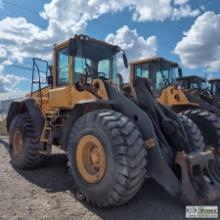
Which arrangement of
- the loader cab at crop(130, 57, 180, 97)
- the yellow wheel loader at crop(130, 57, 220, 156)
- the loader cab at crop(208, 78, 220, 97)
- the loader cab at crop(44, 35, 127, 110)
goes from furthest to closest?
the loader cab at crop(208, 78, 220, 97), the loader cab at crop(130, 57, 180, 97), the yellow wheel loader at crop(130, 57, 220, 156), the loader cab at crop(44, 35, 127, 110)

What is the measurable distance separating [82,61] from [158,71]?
200 inches

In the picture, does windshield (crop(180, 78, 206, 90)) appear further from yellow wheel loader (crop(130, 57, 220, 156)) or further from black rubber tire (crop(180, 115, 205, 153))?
black rubber tire (crop(180, 115, 205, 153))

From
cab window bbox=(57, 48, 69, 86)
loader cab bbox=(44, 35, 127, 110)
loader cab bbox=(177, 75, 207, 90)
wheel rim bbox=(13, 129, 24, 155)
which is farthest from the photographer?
loader cab bbox=(177, 75, 207, 90)

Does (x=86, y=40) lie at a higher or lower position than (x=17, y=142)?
higher

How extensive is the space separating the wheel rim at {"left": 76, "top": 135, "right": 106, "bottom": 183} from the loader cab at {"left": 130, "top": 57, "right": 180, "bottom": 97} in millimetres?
6181

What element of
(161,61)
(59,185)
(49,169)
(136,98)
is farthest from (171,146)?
(161,61)

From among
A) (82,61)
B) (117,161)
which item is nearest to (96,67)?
(82,61)

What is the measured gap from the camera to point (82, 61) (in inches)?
268

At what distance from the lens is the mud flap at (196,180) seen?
14.8 ft

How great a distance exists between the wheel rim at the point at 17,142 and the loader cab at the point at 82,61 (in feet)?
4.93

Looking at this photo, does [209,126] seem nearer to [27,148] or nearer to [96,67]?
[96,67]

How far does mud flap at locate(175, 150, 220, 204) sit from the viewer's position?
4508 millimetres

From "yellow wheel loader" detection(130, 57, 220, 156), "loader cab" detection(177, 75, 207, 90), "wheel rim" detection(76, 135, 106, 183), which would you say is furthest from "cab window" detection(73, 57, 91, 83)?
"loader cab" detection(177, 75, 207, 90)

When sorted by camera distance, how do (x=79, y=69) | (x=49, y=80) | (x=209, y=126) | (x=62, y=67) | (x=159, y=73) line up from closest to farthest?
(x=79, y=69) → (x=62, y=67) → (x=49, y=80) → (x=209, y=126) → (x=159, y=73)
